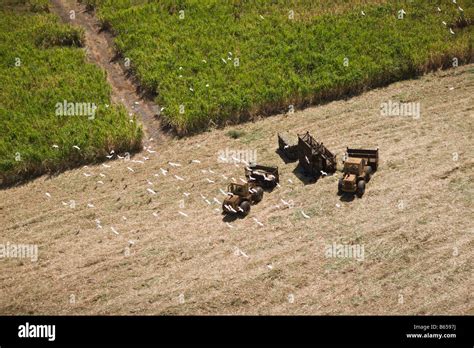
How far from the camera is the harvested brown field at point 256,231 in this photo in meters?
17.8

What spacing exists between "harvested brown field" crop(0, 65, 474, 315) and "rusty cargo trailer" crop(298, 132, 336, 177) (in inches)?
21.6

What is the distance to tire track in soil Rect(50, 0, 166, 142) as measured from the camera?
28483mm

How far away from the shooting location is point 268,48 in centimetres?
3288

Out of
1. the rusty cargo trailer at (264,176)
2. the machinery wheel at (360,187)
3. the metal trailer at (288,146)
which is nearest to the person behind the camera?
the machinery wheel at (360,187)

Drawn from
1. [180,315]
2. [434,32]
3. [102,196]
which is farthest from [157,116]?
[434,32]

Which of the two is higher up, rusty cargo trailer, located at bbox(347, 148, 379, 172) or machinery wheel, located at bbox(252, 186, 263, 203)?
rusty cargo trailer, located at bbox(347, 148, 379, 172)

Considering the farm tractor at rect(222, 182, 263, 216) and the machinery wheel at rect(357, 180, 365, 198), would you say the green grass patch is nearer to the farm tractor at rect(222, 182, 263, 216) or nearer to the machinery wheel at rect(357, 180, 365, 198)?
the farm tractor at rect(222, 182, 263, 216)

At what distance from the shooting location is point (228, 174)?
2392 cm

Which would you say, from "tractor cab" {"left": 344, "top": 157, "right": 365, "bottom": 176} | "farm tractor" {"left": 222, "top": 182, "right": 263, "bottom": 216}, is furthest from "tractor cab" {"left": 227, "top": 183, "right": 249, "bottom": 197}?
"tractor cab" {"left": 344, "top": 157, "right": 365, "bottom": 176}

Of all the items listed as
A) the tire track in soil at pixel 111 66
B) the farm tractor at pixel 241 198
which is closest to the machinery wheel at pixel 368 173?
the farm tractor at pixel 241 198

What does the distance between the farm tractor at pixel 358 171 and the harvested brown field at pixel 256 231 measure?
42cm

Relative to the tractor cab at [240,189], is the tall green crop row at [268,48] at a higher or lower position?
higher

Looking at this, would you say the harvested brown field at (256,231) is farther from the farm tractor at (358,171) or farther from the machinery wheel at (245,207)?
the farm tractor at (358,171)

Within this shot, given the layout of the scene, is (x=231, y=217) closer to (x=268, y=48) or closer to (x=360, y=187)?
(x=360, y=187)
